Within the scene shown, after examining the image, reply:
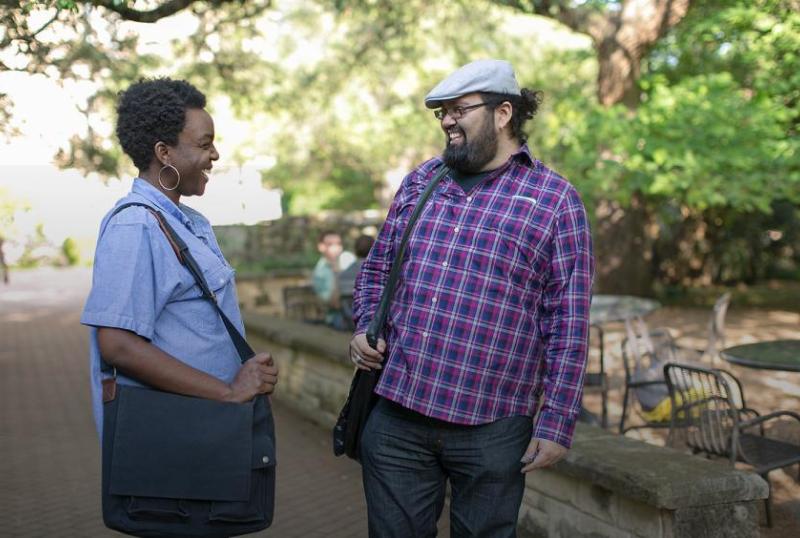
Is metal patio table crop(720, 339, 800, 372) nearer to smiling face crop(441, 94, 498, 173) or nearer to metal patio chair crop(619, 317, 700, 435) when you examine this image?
metal patio chair crop(619, 317, 700, 435)

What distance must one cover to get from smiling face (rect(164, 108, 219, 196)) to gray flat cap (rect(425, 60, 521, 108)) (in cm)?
65

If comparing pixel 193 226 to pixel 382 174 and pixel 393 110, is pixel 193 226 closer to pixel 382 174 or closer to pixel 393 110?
pixel 393 110

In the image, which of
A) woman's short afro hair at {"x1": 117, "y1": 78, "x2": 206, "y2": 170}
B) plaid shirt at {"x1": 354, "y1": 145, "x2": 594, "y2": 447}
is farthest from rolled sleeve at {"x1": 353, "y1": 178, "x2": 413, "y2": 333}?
woman's short afro hair at {"x1": 117, "y1": 78, "x2": 206, "y2": 170}

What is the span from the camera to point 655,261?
20.0 metres

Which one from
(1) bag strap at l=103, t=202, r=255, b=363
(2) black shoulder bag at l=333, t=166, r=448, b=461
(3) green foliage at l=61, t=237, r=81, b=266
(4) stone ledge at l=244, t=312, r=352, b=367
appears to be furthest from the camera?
(3) green foliage at l=61, t=237, r=81, b=266

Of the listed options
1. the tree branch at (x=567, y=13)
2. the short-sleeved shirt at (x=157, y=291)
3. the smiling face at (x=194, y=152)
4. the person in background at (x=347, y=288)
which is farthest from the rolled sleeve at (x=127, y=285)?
the tree branch at (x=567, y=13)

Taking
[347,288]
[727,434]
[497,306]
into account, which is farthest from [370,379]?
[347,288]

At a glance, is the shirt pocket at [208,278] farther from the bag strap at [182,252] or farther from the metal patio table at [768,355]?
the metal patio table at [768,355]

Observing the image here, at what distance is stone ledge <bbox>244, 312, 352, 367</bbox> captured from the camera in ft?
24.2

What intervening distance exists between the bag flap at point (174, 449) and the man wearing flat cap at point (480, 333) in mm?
595

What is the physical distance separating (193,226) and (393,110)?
22.6 meters

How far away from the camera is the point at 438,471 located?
287 centimetres

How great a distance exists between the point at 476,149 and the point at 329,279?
7.35 metres

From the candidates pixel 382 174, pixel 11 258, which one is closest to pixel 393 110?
pixel 382 174
